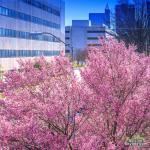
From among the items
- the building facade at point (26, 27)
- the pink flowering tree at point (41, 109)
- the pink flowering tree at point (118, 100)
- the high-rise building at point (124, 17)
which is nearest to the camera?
the pink flowering tree at point (41, 109)

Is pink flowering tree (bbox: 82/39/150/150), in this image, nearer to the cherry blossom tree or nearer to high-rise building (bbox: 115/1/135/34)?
the cherry blossom tree

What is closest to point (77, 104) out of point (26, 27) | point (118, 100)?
point (118, 100)

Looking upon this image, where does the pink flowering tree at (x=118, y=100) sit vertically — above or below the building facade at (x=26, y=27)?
below

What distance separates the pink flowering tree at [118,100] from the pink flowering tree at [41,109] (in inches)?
18.4

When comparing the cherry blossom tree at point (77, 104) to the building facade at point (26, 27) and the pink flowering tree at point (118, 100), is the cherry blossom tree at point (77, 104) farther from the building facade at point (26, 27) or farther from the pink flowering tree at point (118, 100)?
the building facade at point (26, 27)

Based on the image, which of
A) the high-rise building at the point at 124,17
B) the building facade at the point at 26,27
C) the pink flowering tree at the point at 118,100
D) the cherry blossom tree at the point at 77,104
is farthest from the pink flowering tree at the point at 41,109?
the building facade at the point at 26,27

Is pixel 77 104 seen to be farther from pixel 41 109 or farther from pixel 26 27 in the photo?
pixel 26 27

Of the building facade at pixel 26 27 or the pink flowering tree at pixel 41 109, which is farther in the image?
the building facade at pixel 26 27

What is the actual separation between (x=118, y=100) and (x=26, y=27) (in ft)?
198

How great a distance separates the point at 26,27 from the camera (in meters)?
68.8

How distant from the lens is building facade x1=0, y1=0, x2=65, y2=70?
2334 inches

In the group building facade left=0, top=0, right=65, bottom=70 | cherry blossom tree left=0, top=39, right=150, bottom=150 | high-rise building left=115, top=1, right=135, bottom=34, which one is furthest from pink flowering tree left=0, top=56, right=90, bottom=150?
building facade left=0, top=0, right=65, bottom=70

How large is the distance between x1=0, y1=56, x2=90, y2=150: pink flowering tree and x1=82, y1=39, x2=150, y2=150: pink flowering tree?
47cm

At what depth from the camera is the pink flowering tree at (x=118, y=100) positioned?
30.5 ft
